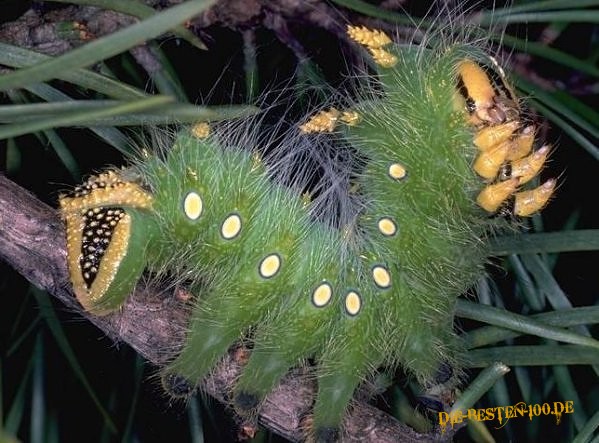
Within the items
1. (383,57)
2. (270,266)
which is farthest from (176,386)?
(383,57)

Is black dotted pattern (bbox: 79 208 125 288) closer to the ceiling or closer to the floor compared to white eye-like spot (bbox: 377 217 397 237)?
closer to the floor

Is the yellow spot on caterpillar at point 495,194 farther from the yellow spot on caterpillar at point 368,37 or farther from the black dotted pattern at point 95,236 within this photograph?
the black dotted pattern at point 95,236

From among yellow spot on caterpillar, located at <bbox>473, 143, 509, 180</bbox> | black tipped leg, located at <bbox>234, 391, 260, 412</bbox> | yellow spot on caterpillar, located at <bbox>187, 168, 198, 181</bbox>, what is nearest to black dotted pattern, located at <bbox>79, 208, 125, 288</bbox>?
yellow spot on caterpillar, located at <bbox>187, 168, 198, 181</bbox>

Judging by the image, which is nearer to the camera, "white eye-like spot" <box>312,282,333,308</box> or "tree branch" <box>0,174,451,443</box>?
"tree branch" <box>0,174,451,443</box>

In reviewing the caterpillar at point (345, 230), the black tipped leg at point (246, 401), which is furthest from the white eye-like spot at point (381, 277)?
the black tipped leg at point (246, 401)

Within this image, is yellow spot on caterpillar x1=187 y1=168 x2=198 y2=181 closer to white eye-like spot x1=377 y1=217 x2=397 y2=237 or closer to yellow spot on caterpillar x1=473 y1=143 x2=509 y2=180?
white eye-like spot x1=377 y1=217 x2=397 y2=237
